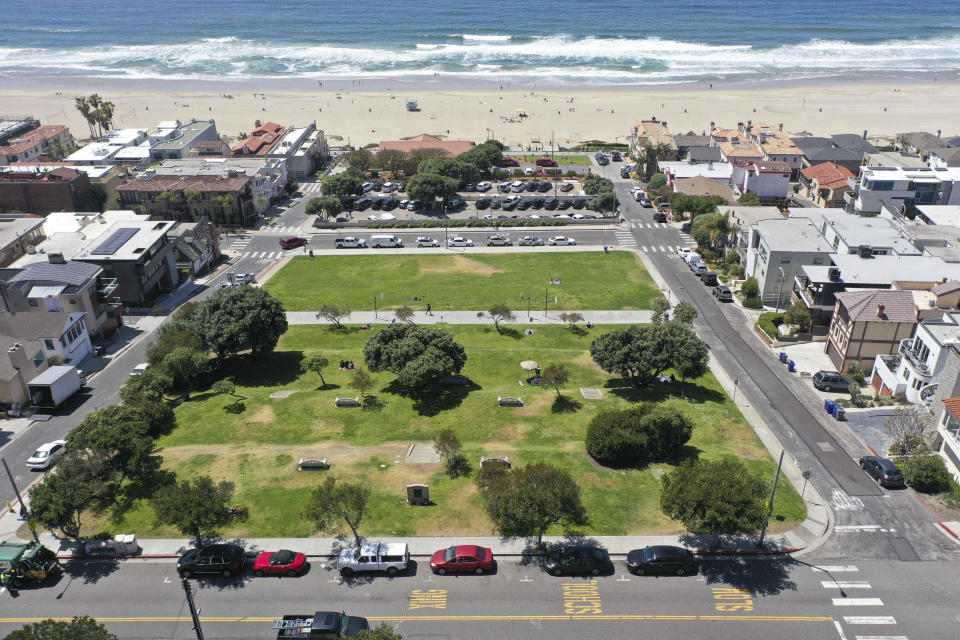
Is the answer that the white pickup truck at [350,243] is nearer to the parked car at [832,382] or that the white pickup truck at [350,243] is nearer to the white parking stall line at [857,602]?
the parked car at [832,382]

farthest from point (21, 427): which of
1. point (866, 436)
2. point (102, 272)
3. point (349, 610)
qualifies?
point (866, 436)

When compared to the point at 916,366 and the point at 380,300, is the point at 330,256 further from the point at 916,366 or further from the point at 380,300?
the point at 916,366

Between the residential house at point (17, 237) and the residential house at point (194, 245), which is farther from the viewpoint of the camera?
the residential house at point (194, 245)

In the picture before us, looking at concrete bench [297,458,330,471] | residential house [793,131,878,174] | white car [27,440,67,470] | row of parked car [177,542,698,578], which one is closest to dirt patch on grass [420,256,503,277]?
concrete bench [297,458,330,471]

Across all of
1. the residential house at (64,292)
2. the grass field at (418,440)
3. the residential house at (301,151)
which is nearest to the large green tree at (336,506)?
the grass field at (418,440)

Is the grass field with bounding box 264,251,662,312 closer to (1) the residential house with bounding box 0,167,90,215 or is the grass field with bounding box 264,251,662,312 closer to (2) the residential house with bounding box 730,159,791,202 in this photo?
(2) the residential house with bounding box 730,159,791,202

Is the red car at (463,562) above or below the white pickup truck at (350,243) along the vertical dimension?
above

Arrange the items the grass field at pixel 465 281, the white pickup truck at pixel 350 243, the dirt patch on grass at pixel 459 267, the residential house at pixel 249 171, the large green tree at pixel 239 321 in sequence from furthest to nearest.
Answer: the residential house at pixel 249 171, the white pickup truck at pixel 350 243, the dirt patch on grass at pixel 459 267, the grass field at pixel 465 281, the large green tree at pixel 239 321
